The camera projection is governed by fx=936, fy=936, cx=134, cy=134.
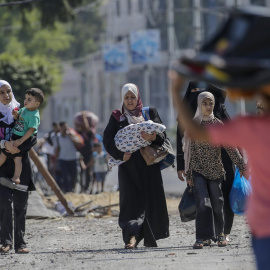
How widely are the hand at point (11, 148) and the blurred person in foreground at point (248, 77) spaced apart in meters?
4.81

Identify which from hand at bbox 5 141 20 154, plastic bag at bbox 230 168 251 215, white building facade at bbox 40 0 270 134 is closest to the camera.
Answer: hand at bbox 5 141 20 154

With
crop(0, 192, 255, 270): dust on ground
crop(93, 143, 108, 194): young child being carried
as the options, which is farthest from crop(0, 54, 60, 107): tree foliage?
crop(0, 192, 255, 270): dust on ground

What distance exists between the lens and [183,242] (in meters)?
10.6

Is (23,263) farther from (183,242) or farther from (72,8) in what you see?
(72,8)

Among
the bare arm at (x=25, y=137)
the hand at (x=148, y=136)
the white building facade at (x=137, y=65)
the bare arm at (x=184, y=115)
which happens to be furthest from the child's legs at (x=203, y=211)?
the white building facade at (x=137, y=65)

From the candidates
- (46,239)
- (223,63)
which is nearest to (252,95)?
(223,63)

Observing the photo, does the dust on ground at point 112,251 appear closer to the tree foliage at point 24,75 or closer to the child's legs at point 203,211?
the child's legs at point 203,211

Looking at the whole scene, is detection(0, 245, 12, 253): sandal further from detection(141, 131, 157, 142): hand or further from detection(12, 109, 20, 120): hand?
detection(141, 131, 157, 142): hand

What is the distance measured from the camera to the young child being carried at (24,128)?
9750 millimetres

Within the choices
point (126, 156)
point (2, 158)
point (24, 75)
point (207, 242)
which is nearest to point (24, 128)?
point (2, 158)

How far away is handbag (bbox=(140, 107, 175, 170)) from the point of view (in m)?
9.97

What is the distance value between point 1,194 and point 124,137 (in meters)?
1.42

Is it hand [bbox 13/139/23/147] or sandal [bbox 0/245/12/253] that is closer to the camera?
hand [bbox 13/139/23/147]

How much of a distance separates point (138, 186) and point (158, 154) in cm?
43
